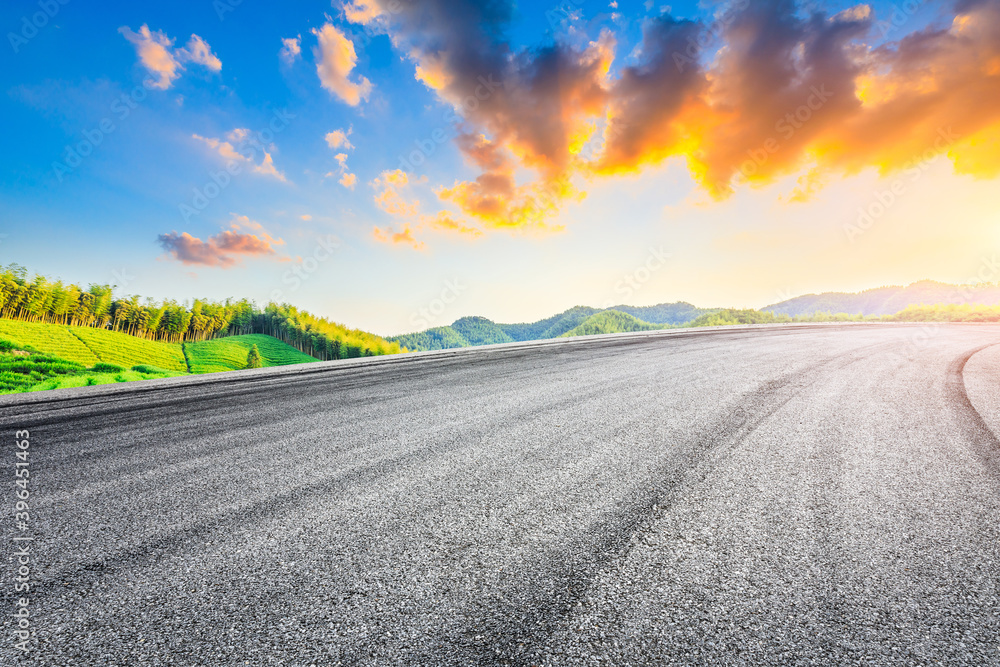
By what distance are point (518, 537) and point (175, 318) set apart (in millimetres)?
90670

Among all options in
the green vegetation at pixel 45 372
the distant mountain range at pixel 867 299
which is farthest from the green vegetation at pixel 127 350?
the distant mountain range at pixel 867 299

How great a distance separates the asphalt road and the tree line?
126ft

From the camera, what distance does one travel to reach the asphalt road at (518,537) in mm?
1203

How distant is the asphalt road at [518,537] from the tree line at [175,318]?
3845 cm

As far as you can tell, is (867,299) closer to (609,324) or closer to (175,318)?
(609,324)

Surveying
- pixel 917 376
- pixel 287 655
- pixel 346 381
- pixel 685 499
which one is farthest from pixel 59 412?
pixel 917 376

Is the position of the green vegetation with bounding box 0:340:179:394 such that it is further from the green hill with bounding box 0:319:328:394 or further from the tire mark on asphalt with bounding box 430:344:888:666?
the tire mark on asphalt with bounding box 430:344:888:666

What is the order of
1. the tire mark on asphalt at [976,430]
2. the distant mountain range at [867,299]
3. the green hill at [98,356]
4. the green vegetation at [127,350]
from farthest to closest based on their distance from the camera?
the distant mountain range at [867,299] < the green vegetation at [127,350] < the green hill at [98,356] < the tire mark on asphalt at [976,430]

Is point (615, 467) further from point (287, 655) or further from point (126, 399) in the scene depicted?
point (126, 399)

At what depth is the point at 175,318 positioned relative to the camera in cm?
6912

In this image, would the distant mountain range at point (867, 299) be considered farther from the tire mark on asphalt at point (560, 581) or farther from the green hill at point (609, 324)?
the tire mark on asphalt at point (560, 581)

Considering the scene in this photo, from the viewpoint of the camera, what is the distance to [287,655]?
1.14 meters

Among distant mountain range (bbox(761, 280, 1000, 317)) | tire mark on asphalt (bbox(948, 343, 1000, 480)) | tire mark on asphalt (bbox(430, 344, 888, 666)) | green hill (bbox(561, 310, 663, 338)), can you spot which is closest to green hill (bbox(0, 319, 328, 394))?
tire mark on asphalt (bbox(430, 344, 888, 666))

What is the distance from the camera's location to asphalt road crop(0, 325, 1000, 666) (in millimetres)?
1203
